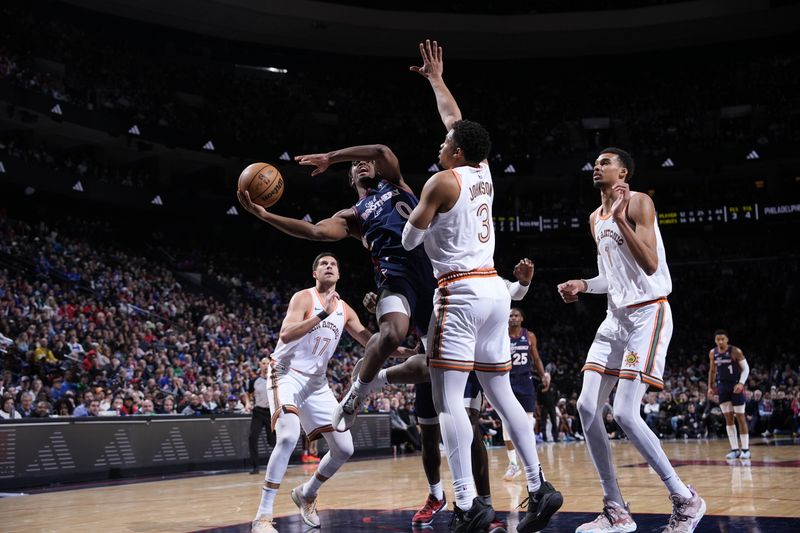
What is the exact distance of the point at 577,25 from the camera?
32875mm

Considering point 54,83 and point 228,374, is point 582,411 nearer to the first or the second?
point 228,374

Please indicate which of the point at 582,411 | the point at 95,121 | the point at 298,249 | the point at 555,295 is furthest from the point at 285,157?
the point at 582,411

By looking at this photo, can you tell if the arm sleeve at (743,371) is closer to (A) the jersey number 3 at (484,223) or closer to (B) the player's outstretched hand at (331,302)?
(B) the player's outstretched hand at (331,302)

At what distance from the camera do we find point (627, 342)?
16.8 ft

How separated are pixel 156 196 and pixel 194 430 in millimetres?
15196

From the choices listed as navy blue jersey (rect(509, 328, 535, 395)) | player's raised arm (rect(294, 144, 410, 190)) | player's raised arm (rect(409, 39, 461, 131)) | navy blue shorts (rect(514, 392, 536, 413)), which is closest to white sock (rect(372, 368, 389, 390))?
player's raised arm (rect(294, 144, 410, 190))

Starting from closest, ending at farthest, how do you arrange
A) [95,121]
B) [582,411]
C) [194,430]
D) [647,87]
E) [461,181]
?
[461,181] → [582,411] → [194,430] → [95,121] → [647,87]

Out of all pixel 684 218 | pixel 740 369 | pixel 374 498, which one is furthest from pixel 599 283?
pixel 684 218

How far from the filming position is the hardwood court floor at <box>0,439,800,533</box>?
237 inches

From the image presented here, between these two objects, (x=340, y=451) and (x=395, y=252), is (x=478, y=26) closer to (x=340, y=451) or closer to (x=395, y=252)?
(x=340, y=451)

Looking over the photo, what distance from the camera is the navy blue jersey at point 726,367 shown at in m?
12.9

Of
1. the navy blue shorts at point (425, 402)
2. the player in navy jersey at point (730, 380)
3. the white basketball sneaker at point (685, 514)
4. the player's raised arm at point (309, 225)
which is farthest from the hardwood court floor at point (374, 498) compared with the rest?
the player's raised arm at point (309, 225)

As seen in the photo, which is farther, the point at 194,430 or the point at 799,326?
the point at 799,326

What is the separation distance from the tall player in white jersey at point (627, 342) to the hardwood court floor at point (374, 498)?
0.98ft
